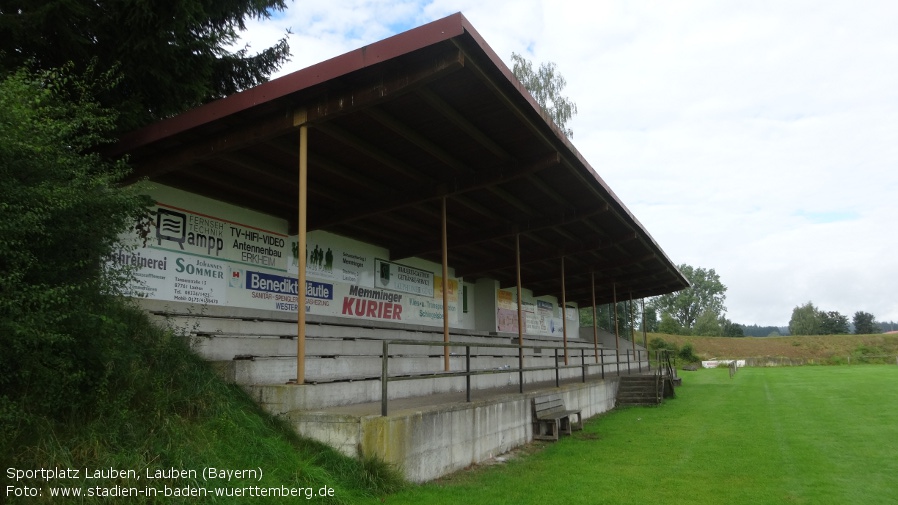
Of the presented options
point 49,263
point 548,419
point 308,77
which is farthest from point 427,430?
point 308,77

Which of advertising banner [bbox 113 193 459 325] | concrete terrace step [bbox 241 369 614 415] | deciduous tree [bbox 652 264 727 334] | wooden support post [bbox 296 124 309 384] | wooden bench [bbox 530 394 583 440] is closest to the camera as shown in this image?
concrete terrace step [bbox 241 369 614 415]

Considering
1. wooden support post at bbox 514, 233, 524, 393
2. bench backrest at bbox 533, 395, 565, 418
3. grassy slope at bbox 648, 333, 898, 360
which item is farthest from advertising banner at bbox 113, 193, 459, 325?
grassy slope at bbox 648, 333, 898, 360

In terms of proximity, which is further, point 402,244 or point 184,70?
point 402,244

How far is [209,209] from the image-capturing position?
10.8 m

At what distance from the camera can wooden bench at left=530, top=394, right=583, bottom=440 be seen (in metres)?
10.7

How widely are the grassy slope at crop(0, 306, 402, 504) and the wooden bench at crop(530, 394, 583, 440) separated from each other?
4962mm

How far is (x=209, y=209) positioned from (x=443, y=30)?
627cm

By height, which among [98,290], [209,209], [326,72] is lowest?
[98,290]

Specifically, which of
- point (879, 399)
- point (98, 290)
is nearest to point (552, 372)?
point (879, 399)

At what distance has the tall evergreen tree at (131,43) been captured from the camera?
818 centimetres

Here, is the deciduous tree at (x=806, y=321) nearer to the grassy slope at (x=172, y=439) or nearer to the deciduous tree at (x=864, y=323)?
the deciduous tree at (x=864, y=323)

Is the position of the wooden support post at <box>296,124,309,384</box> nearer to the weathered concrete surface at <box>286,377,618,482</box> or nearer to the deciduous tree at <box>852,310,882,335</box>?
the weathered concrete surface at <box>286,377,618,482</box>

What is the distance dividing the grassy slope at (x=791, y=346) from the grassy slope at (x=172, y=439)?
53695 millimetres

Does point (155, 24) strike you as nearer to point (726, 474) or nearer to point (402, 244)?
point (402, 244)
